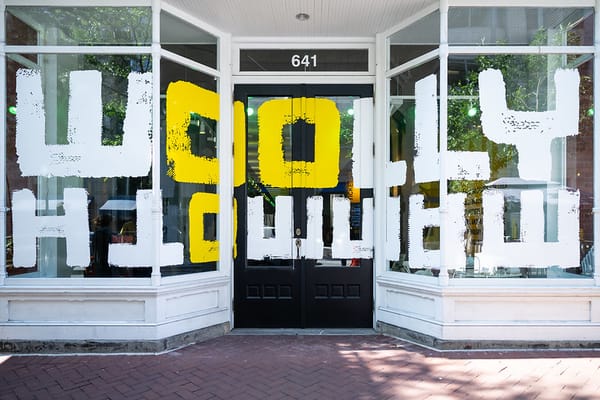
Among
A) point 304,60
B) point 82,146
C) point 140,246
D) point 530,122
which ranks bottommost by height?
point 140,246

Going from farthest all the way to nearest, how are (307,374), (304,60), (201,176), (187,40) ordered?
(304,60) < (201,176) < (187,40) < (307,374)

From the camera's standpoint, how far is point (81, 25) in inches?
199

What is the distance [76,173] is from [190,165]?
49.9 inches

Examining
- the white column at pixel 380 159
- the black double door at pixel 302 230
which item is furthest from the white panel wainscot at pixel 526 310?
the black double door at pixel 302 230

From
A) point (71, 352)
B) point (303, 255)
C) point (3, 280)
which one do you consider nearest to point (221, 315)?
point (303, 255)

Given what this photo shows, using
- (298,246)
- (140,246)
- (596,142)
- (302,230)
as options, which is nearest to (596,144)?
(596,142)

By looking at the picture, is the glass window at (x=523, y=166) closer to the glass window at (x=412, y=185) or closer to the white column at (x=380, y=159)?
the glass window at (x=412, y=185)

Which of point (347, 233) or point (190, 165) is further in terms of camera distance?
point (347, 233)

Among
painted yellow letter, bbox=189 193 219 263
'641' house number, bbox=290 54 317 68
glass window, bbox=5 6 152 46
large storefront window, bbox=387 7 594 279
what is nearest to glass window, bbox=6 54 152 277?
glass window, bbox=5 6 152 46

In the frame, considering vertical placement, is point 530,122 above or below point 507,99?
below

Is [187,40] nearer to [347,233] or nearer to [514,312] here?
[347,233]

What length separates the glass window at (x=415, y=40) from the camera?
5.16 metres

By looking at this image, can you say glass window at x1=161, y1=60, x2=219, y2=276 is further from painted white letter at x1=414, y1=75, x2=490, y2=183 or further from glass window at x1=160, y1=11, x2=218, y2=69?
painted white letter at x1=414, y1=75, x2=490, y2=183

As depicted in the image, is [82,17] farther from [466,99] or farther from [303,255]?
[466,99]
